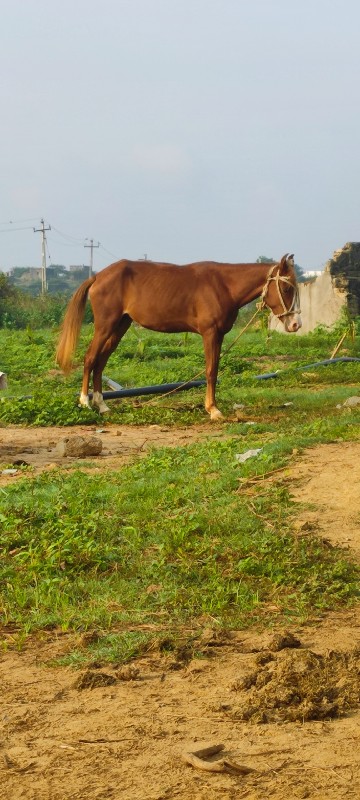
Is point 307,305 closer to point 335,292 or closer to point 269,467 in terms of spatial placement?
point 335,292

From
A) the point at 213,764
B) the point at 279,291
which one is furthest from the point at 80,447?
the point at 213,764

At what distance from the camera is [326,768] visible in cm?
301

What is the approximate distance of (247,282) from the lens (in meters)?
11.8

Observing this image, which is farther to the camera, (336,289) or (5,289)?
(5,289)

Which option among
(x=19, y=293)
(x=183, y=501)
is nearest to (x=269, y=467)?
(x=183, y=501)

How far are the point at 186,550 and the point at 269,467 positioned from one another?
1830 mm

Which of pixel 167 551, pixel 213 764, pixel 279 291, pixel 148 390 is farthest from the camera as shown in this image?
pixel 148 390

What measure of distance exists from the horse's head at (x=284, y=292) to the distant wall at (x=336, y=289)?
9890mm

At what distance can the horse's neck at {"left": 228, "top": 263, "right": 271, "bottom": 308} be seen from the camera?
1179cm

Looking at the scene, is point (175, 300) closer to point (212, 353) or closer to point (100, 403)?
point (212, 353)

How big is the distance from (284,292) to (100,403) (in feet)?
7.71

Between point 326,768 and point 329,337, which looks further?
point 329,337

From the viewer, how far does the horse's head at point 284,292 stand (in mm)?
11633

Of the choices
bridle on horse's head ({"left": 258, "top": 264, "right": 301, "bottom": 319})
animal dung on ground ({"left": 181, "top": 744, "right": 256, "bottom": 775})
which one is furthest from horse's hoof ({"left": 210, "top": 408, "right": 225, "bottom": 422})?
animal dung on ground ({"left": 181, "top": 744, "right": 256, "bottom": 775})
